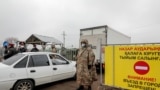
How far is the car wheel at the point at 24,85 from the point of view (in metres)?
7.05

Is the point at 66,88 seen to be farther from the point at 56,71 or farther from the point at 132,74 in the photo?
the point at 132,74

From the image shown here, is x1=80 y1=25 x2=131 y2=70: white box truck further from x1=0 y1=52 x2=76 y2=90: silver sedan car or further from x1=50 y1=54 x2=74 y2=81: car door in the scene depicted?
x1=0 y1=52 x2=76 y2=90: silver sedan car

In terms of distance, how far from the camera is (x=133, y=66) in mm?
6070

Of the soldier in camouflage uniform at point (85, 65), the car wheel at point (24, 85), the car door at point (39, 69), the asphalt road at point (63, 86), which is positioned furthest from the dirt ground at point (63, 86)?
the soldier in camouflage uniform at point (85, 65)

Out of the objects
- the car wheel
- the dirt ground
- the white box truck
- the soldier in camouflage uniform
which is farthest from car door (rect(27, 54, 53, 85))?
the white box truck

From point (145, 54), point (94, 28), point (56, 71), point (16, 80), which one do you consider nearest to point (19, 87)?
point (16, 80)

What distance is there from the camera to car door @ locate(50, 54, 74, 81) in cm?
852

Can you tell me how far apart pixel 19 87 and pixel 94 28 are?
19.9 ft

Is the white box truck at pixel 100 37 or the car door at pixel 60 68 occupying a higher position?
the white box truck at pixel 100 37

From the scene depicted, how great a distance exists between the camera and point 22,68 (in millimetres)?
7320

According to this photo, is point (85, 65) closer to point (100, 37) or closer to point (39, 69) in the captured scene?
point (39, 69)

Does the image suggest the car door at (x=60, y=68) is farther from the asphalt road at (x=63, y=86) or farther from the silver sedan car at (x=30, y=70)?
the asphalt road at (x=63, y=86)

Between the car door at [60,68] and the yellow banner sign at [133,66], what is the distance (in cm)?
248

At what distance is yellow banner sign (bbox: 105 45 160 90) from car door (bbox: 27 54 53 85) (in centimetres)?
250
